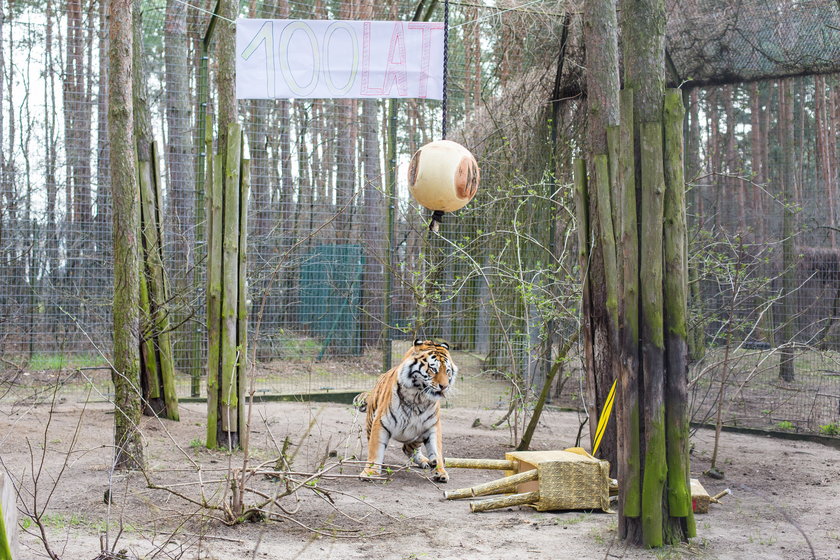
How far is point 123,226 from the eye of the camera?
17.3 feet

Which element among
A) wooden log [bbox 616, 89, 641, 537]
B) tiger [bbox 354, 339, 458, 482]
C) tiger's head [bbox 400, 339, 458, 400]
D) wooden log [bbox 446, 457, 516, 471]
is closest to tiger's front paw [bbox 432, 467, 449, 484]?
tiger [bbox 354, 339, 458, 482]

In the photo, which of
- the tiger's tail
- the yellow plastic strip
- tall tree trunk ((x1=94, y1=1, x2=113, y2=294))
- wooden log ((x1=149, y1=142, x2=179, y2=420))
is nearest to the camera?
the yellow plastic strip

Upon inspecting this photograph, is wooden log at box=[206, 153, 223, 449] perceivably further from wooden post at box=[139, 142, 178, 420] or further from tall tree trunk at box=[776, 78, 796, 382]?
tall tree trunk at box=[776, 78, 796, 382]

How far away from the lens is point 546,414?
29.5ft

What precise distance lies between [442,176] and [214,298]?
258cm

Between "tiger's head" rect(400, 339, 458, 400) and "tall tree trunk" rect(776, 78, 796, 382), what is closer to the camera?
"tiger's head" rect(400, 339, 458, 400)

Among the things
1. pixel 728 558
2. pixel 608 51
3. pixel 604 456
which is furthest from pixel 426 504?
pixel 608 51

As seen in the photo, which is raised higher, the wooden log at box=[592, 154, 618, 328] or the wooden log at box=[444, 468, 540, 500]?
the wooden log at box=[592, 154, 618, 328]

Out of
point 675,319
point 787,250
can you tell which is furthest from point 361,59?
point 787,250

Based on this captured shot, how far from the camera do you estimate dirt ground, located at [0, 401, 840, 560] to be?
388cm

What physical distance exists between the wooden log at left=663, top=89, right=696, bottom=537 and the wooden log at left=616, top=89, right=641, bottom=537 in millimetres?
158

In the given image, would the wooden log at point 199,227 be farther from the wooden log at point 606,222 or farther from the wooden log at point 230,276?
the wooden log at point 606,222

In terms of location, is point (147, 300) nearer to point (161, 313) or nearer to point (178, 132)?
point (161, 313)

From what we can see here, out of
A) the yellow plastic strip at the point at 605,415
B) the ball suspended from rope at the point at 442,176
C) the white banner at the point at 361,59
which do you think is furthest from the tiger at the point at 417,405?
the white banner at the point at 361,59
